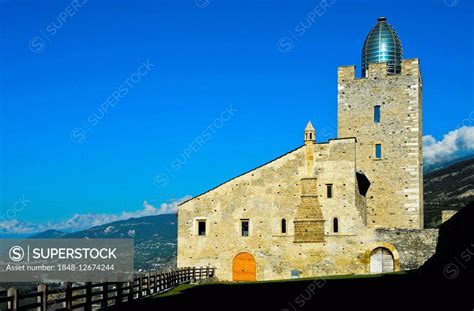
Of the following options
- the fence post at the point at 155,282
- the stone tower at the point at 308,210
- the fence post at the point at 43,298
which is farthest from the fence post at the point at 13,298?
the stone tower at the point at 308,210

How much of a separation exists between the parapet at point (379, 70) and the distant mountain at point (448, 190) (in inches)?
1831

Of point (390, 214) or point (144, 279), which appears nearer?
Answer: point (144, 279)

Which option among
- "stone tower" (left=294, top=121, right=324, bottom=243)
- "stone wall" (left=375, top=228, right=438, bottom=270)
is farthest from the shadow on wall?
"stone tower" (left=294, top=121, right=324, bottom=243)

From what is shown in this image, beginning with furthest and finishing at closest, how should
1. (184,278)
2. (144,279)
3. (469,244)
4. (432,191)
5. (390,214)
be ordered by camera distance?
(432,191) < (390,214) < (184,278) < (144,279) < (469,244)

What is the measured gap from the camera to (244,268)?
43812 millimetres

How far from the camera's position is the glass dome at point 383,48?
48625 millimetres

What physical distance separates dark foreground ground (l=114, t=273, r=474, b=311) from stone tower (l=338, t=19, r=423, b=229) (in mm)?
13601

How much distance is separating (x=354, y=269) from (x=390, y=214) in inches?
246

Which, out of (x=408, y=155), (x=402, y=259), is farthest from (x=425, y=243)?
(x=408, y=155)

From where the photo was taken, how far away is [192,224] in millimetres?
44844

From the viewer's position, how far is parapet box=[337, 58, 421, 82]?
4700 cm

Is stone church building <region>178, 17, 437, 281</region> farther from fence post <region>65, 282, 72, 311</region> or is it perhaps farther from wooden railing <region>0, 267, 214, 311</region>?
fence post <region>65, 282, 72, 311</region>

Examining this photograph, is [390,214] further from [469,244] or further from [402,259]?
[469,244]

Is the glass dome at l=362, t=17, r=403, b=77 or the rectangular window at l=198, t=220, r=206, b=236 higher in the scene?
the glass dome at l=362, t=17, r=403, b=77
